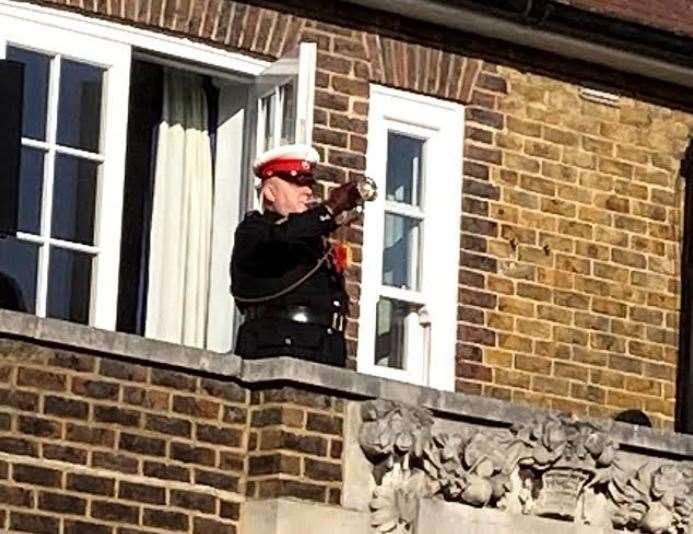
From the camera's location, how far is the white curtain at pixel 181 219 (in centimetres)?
1855

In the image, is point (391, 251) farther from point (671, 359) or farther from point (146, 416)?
point (146, 416)

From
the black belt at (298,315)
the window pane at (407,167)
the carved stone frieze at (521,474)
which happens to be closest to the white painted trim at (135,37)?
the window pane at (407,167)

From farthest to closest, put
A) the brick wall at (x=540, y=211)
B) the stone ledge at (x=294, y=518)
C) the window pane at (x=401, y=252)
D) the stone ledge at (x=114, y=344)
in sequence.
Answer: the window pane at (x=401, y=252), the brick wall at (x=540, y=211), the stone ledge at (x=294, y=518), the stone ledge at (x=114, y=344)

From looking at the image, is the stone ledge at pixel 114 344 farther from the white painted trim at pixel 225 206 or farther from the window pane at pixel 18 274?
the white painted trim at pixel 225 206

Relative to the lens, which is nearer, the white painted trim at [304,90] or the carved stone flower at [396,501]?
the carved stone flower at [396,501]

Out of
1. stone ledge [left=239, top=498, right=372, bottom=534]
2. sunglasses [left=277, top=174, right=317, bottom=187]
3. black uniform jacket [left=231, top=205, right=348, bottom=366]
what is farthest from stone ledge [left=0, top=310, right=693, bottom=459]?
sunglasses [left=277, top=174, right=317, bottom=187]

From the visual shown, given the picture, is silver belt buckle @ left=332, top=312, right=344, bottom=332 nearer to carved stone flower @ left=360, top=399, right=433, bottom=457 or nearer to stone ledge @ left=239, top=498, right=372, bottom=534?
carved stone flower @ left=360, top=399, right=433, bottom=457

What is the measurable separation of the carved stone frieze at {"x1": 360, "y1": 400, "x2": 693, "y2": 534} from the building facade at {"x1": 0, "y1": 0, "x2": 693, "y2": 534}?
15mm

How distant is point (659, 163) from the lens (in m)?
20.1

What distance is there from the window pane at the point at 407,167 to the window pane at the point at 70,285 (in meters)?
2.14

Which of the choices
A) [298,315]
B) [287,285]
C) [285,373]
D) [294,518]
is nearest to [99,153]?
[287,285]

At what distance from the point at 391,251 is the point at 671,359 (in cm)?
191

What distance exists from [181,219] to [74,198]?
95cm

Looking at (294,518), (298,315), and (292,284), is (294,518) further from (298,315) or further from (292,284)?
(292,284)
